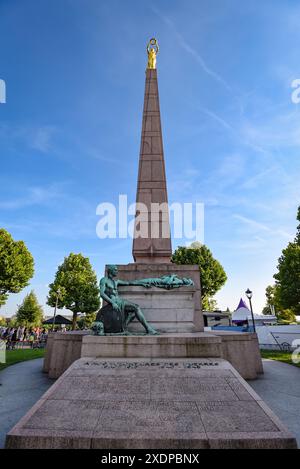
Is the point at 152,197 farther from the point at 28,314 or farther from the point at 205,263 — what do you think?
the point at 28,314

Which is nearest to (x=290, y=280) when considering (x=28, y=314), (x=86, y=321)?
(x=86, y=321)

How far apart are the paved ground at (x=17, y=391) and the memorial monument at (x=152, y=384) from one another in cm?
65

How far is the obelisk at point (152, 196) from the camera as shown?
9812 millimetres

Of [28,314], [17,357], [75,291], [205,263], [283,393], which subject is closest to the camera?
[283,393]

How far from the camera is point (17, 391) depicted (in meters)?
6.12

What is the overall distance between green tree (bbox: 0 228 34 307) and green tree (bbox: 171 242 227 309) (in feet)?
63.4

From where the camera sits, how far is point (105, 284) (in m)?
6.74

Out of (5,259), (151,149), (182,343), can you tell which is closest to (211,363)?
(182,343)

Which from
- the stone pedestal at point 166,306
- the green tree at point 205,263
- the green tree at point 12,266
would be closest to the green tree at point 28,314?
the green tree at point 12,266

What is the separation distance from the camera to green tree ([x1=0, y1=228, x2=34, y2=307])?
30.1m

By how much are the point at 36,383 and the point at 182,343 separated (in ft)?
14.7

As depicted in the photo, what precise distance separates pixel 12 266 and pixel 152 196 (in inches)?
1063

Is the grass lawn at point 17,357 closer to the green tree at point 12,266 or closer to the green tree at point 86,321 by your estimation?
the green tree at point 12,266
